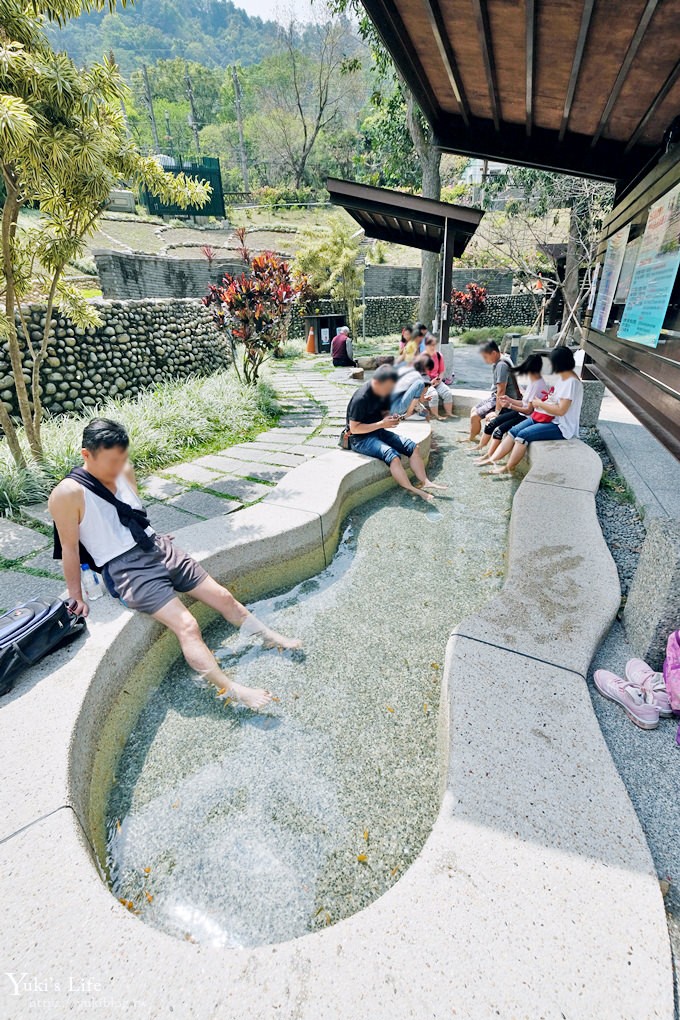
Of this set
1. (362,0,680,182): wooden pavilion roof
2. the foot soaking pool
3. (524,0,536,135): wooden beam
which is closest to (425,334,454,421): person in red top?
(362,0,680,182): wooden pavilion roof

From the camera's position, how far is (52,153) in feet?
12.3

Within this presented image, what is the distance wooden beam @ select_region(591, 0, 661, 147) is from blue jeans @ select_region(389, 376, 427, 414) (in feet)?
10.4

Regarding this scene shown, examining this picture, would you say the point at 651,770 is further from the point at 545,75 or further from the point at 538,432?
the point at 545,75

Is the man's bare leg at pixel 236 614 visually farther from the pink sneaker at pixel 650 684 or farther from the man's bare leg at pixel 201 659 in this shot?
the pink sneaker at pixel 650 684

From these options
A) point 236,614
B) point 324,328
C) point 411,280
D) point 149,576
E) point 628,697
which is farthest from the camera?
point 411,280

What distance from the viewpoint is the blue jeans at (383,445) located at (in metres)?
4.80

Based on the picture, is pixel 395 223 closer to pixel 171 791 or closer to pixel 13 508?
pixel 13 508

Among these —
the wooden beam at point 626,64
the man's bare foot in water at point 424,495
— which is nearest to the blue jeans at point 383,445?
the man's bare foot in water at point 424,495

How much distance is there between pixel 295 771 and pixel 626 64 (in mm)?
5530

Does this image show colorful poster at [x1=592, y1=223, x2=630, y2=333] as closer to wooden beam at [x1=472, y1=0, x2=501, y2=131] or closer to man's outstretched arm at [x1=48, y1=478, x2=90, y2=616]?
wooden beam at [x1=472, y1=0, x2=501, y2=131]

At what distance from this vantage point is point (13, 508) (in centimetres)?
423

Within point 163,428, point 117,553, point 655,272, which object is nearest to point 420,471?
point 655,272

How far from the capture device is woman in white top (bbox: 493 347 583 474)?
458 centimetres

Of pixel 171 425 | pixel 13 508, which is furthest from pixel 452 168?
pixel 13 508
